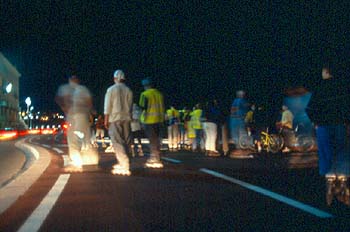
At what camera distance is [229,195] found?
823 cm

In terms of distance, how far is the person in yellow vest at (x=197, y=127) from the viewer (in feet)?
67.2

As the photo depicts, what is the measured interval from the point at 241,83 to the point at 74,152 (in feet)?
148

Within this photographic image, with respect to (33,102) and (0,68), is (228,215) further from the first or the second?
(33,102)

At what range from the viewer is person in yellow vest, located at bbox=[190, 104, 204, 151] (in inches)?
806

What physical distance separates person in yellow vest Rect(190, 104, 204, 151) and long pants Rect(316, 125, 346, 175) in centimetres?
1294

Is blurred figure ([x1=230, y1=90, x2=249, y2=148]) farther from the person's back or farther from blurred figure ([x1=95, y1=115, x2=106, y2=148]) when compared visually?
the person's back

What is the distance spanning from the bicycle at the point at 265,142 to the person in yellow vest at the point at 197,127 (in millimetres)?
1720

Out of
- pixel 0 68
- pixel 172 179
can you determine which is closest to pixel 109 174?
pixel 172 179

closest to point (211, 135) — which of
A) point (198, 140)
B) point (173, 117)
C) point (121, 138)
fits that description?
point (198, 140)

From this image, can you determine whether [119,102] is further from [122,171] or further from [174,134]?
[174,134]

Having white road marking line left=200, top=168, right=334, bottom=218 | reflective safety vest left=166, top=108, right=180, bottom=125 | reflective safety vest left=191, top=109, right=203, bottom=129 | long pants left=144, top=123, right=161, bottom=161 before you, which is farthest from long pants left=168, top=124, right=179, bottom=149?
white road marking line left=200, top=168, right=334, bottom=218

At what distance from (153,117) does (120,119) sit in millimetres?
1785

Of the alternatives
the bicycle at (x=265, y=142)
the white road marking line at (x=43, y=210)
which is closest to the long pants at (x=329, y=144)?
the white road marking line at (x=43, y=210)

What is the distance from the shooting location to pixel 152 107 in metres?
13.0
